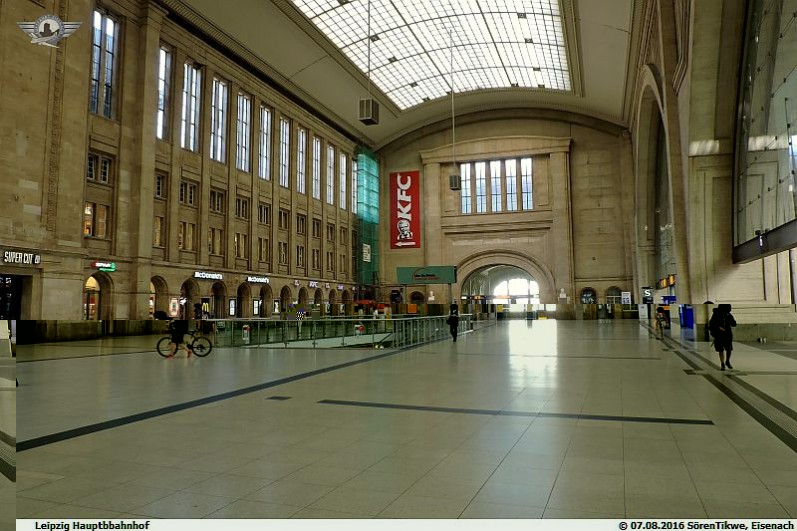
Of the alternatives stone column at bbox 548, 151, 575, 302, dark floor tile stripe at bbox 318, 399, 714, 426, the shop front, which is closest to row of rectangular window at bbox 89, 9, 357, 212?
the shop front

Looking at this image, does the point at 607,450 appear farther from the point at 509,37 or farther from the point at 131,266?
the point at 509,37

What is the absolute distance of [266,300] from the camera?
35.8 m

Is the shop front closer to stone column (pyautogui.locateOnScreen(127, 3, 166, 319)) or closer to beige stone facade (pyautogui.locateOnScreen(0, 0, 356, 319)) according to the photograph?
beige stone facade (pyautogui.locateOnScreen(0, 0, 356, 319))

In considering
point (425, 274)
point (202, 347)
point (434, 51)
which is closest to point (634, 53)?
point (434, 51)

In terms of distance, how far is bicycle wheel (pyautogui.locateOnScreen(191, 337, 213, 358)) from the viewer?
14.3 metres

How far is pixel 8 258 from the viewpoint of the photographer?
1939cm

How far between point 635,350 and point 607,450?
11117mm

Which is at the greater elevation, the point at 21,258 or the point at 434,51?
the point at 434,51

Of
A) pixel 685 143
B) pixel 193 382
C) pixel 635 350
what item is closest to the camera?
pixel 193 382

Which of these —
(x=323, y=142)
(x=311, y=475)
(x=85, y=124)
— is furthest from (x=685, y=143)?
(x=323, y=142)

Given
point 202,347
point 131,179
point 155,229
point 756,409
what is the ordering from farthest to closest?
point 155,229 < point 131,179 < point 202,347 < point 756,409

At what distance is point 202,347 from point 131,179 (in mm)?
15543

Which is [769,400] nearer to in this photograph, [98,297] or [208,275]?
[98,297]

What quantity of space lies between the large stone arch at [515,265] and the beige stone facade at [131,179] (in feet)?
48.4
